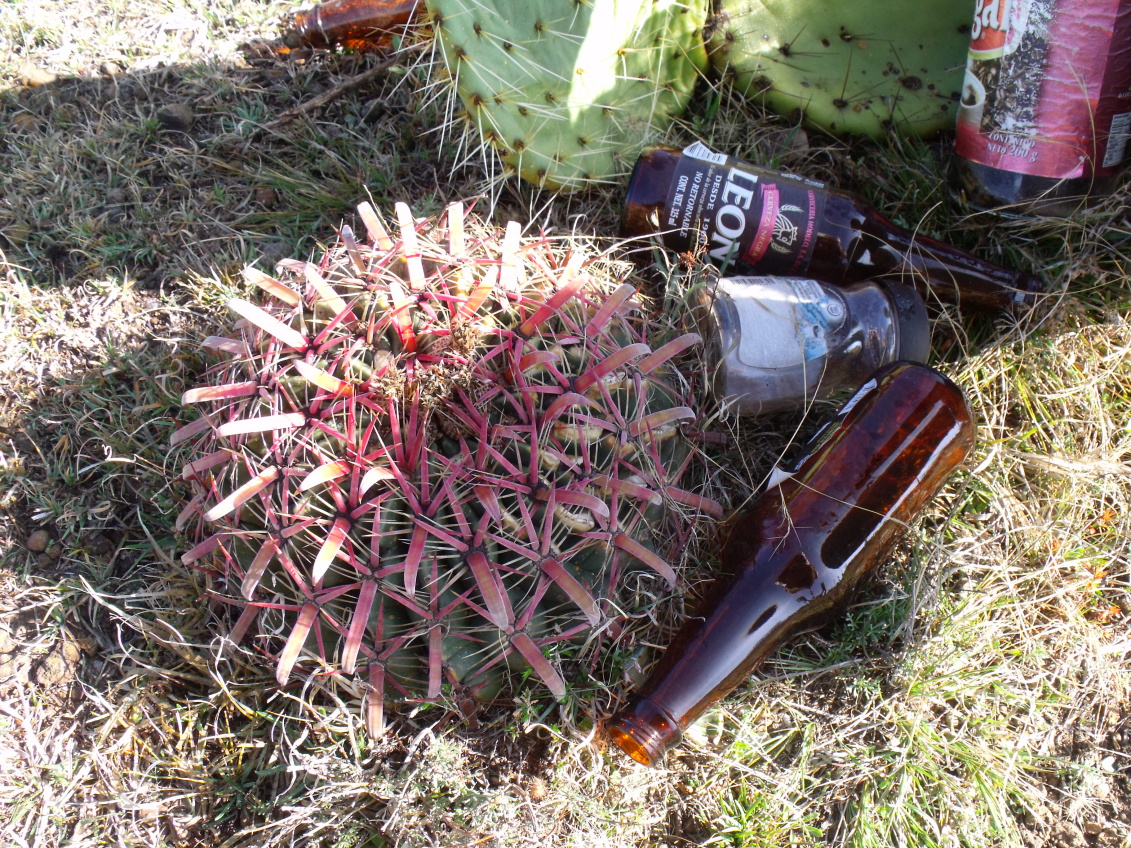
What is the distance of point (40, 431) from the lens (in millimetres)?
1516

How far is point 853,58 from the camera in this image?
1.59 metres

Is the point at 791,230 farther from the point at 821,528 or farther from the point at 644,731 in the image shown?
the point at 644,731

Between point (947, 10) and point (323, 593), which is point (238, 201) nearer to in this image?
point (323, 593)

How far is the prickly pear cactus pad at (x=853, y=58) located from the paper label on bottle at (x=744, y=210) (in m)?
0.26

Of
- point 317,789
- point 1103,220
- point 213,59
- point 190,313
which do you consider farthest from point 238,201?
point 1103,220

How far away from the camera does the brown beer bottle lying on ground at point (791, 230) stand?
146 centimetres

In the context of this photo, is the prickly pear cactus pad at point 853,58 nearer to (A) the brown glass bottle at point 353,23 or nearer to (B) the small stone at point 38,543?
(A) the brown glass bottle at point 353,23

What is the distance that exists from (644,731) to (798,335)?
67cm

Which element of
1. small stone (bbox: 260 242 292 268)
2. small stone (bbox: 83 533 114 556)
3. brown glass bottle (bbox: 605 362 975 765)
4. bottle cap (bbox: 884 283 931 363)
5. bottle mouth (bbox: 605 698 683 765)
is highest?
bottle cap (bbox: 884 283 931 363)

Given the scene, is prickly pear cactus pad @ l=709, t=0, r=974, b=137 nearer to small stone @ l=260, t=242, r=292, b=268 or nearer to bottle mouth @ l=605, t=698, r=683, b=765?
small stone @ l=260, t=242, r=292, b=268

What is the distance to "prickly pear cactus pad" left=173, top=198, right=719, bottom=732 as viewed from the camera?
0.94m

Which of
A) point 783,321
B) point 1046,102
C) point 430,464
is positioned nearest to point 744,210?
point 783,321

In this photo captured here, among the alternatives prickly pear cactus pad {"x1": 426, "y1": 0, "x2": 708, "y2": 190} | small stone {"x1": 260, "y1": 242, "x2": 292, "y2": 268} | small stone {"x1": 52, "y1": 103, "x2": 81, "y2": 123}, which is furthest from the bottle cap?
small stone {"x1": 52, "y1": 103, "x2": 81, "y2": 123}

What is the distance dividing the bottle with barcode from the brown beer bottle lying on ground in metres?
0.15
